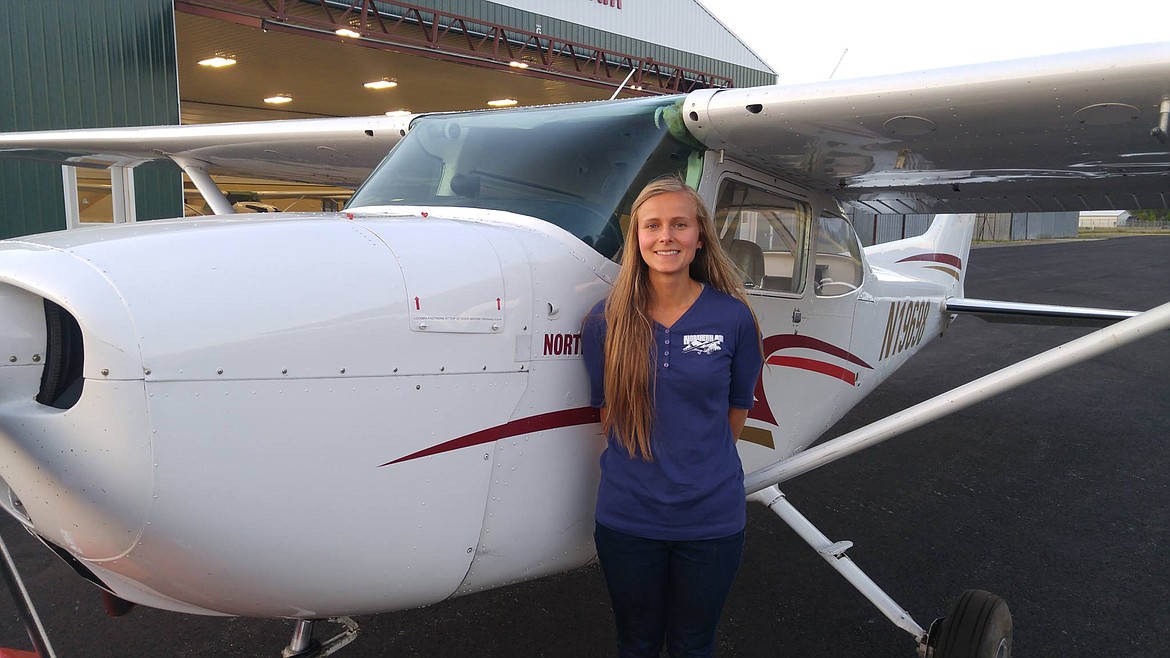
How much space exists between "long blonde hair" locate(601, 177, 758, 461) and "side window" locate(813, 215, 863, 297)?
1789 millimetres

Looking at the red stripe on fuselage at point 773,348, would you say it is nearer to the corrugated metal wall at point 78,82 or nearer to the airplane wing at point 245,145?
the airplane wing at point 245,145

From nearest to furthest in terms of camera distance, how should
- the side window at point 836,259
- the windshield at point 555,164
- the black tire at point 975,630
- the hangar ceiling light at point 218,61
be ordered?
the windshield at point 555,164
the black tire at point 975,630
the side window at point 836,259
the hangar ceiling light at point 218,61

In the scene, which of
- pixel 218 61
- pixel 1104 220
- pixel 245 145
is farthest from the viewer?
pixel 1104 220

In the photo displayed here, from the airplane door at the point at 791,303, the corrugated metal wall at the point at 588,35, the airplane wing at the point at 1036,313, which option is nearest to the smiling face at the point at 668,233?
the airplane door at the point at 791,303

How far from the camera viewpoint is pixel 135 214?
9.12 m

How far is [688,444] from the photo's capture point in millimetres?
1975

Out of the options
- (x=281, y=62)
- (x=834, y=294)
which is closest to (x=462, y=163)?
(x=834, y=294)

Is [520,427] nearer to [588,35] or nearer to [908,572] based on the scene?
[908,572]

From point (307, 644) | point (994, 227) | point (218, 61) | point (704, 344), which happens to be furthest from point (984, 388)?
point (994, 227)

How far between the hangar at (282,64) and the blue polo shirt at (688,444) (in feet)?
12.8

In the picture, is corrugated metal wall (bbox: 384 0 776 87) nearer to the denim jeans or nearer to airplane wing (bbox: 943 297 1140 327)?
airplane wing (bbox: 943 297 1140 327)

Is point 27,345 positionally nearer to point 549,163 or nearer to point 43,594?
point 549,163

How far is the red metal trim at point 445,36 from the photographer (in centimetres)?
923

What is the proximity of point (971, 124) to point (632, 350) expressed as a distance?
1.58 meters
